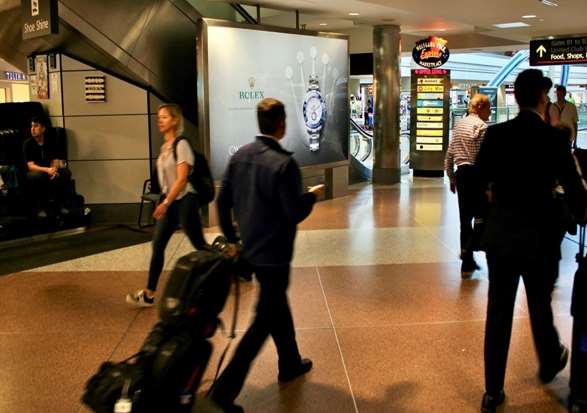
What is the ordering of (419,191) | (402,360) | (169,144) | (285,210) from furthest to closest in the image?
(419,191) < (169,144) < (402,360) < (285,210)

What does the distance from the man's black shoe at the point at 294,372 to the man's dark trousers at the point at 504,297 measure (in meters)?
1.06

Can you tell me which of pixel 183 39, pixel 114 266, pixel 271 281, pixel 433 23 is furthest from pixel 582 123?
pixel 271 281

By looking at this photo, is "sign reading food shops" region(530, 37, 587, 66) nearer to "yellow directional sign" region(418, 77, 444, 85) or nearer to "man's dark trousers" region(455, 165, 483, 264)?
"yellow directional sign" region(418, 77, 444, 85)

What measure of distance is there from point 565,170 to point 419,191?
8810mm

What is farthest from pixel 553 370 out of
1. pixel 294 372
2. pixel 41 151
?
pixel 41 151

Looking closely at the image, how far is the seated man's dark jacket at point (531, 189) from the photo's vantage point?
300cm

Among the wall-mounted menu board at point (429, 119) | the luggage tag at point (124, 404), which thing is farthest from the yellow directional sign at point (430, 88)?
the luggage tag at point (124, 404)

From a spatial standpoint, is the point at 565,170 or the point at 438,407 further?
the point at 438,407

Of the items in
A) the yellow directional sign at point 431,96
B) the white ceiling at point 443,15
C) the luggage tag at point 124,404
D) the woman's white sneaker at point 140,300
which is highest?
the white ceiling at point 443,15

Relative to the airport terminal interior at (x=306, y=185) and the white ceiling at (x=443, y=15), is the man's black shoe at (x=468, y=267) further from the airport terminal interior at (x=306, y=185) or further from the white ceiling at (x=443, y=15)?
the white ceiling at (x=443, y=15)

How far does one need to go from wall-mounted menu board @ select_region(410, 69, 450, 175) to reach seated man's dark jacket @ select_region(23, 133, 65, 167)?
8.74m

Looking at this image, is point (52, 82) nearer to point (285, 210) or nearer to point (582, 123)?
point (285, 210)

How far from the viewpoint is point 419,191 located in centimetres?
1174

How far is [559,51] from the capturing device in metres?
13.9
